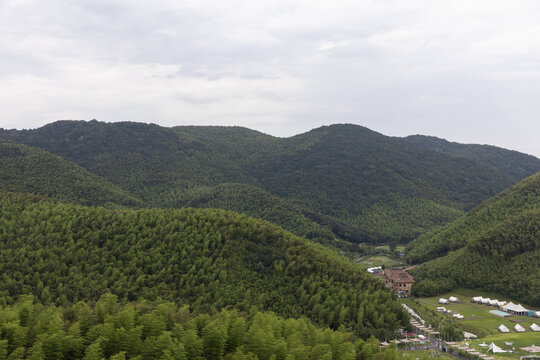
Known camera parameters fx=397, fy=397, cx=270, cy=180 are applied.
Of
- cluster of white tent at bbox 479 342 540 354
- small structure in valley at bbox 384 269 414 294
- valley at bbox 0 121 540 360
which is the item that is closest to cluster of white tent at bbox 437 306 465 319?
valley at bbox 0 121 540 360

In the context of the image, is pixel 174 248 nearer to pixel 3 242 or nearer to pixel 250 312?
pixel 250 312

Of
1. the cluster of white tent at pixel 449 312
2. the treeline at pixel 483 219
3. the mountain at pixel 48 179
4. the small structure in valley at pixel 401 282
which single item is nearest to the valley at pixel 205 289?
the small structure in valley at pixel 401 282

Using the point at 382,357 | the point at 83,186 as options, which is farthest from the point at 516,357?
the point at 83,186

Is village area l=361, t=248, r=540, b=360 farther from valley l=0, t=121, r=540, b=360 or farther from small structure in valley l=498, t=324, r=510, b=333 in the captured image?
valley l=0, t=121, r=540, b=360

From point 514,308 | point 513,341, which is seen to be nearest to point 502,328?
point 513,341

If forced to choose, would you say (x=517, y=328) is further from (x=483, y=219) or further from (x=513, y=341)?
(x=483, y=219)

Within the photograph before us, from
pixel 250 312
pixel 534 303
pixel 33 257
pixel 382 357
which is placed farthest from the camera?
pixel 534 303
